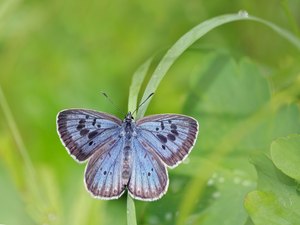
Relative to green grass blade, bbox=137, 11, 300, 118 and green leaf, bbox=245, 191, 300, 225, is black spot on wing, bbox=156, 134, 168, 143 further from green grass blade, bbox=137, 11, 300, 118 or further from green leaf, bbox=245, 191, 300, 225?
green leaf, bbox=245, 191, 300, 225

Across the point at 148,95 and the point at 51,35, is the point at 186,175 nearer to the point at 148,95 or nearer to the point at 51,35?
the point at 148,95

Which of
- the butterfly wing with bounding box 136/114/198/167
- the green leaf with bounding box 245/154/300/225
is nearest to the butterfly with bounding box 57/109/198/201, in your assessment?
the butterfly wing with bounding box 136/114/198/167

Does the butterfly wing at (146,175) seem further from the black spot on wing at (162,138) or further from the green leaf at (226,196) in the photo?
the green leaf at (226,196)

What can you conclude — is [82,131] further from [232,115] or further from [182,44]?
[232,115]

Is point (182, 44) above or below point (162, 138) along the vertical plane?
above

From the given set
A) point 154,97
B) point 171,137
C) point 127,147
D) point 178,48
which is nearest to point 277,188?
point 171,137

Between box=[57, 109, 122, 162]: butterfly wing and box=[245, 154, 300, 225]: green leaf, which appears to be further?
box=[57, 109, 122, 162]: butterfly wing
